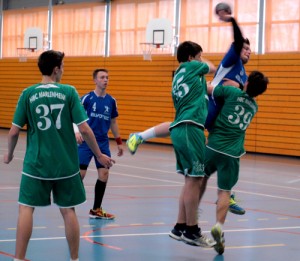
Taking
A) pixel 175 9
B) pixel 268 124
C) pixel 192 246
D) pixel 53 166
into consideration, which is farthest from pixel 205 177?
pixel 175 9

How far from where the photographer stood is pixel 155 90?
23094mm

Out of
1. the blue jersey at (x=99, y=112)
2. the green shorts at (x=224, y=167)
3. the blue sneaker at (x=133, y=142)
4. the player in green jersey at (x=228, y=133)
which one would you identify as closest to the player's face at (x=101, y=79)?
the blue jersey at (x=99, y=112)

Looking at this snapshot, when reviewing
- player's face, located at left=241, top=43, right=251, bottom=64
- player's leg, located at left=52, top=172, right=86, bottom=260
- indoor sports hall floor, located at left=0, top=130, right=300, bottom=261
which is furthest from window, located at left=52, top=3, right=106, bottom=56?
player's leg, located at left=52, top=172, right=86, bottom=260

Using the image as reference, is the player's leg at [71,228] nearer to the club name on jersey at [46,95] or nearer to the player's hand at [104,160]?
the player's hand at [104,160]

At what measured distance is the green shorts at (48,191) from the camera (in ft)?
18.0

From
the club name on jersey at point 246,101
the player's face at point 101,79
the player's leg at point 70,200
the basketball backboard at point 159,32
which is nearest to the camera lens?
the player's leg at point 70,200

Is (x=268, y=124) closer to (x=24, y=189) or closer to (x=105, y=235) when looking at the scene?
(x=105, y=235)

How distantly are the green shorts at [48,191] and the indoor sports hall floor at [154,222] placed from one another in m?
0.93

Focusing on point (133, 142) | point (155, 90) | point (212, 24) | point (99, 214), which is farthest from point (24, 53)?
point (133, 142)

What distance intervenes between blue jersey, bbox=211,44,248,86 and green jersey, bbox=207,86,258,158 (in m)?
0.21

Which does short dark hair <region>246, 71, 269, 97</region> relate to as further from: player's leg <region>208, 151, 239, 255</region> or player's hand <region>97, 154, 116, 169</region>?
player's hand <region>97, 154, 116, 169</region>

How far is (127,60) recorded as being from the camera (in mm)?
23875

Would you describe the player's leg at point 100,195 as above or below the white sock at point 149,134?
below

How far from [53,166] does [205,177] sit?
2177 millimetres
